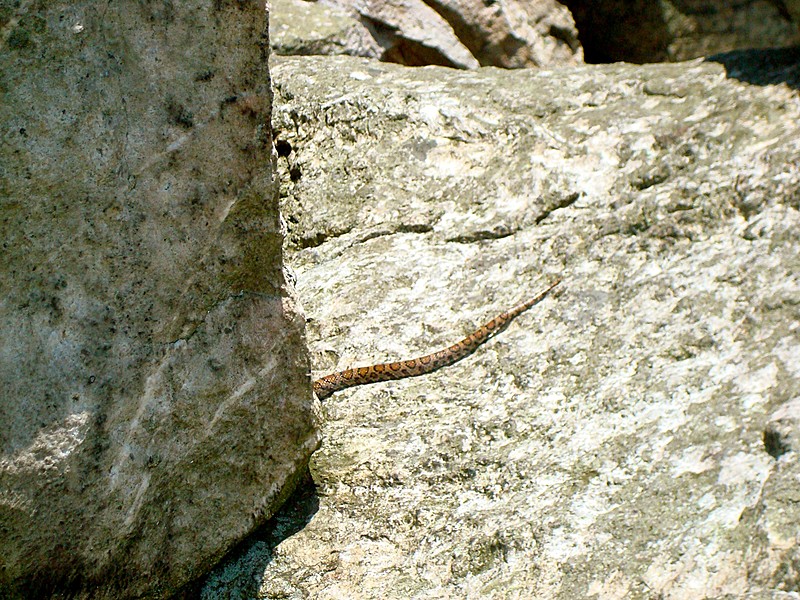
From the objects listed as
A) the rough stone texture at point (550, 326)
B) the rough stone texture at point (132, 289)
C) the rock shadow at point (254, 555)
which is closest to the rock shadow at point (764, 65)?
the rough stone texture at point (550, 326)

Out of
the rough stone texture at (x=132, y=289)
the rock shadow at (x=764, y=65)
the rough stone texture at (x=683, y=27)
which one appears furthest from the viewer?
the rough stone texture at (x=683, y=27)

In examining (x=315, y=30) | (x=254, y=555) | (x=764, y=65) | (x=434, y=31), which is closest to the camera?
(x=254, y=555)

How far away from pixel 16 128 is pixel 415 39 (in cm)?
453

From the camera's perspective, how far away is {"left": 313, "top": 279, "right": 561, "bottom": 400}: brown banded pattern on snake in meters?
4.49

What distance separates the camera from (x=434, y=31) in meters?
7.00

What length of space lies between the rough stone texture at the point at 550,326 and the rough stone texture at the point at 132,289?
58 cm

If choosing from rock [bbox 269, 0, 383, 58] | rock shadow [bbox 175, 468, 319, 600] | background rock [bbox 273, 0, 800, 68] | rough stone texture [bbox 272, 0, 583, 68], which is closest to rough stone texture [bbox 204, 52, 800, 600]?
rock shadow [bbox 175, 468, 319, 600]

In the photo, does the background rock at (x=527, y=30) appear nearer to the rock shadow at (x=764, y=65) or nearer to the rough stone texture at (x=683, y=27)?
the rough stone texture at (x=683, y=27)

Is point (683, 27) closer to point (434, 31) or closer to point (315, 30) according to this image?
point (434, 31)

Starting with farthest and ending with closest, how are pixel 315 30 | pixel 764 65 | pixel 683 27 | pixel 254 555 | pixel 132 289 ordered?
pixel 683 27
pixel 315 30
pixel 764 65
pixel 254 555
pixel 132 289

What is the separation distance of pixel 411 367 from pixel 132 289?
5.65 ft

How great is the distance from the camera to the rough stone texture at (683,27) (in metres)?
7.96

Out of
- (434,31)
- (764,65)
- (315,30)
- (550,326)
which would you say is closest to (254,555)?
(550,326)

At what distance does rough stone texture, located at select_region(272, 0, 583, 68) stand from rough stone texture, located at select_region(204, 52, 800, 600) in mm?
557
